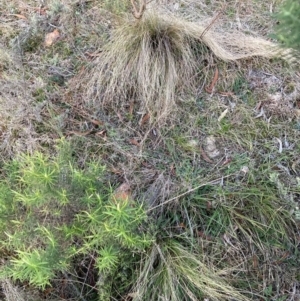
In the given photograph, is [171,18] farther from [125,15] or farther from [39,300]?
[39,300]

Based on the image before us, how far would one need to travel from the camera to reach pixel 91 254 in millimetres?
2064

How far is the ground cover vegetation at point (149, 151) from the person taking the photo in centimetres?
186

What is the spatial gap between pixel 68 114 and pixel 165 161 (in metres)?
0.64

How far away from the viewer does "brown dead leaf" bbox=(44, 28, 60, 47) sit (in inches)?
109

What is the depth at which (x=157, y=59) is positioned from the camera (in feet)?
8.37

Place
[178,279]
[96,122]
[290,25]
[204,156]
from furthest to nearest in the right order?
[96,122] < [204,156] < [178,279] < [290,25]

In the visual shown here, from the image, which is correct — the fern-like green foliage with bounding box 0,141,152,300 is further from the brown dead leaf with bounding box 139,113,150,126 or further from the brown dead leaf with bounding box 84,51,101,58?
the brown dead leaf with bounding box 84,51,101,58

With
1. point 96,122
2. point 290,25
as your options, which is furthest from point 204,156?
point 290,25

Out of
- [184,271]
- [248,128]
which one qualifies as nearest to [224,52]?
[248,128]

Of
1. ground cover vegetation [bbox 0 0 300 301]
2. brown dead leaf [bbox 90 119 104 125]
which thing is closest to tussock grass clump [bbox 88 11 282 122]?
ground cover vegetation [bbox 0 0 300 301]

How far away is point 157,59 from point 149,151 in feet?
1.84

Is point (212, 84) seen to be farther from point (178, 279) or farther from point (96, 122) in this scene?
point (178, 279)

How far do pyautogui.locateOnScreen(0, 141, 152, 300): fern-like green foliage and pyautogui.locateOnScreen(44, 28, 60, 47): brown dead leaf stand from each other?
1.03 meters

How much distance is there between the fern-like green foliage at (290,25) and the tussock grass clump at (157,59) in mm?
1229
